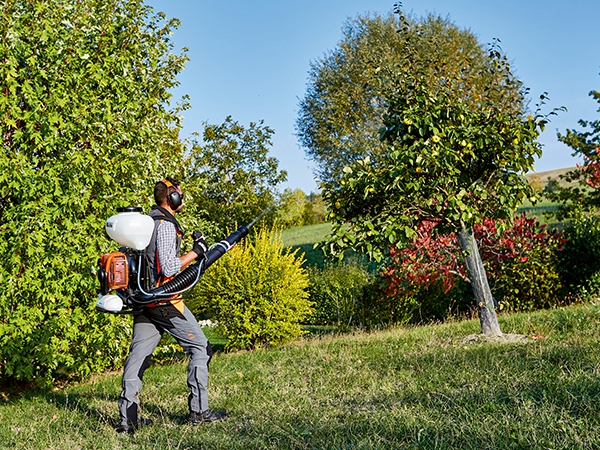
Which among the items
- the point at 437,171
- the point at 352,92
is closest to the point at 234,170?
the point at 352,92

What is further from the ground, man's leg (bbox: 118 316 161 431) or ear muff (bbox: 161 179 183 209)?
ear muff (bbox: 161 179 183 209)

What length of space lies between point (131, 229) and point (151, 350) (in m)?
1.11

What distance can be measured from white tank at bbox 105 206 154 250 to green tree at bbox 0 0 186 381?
2459 millimetres

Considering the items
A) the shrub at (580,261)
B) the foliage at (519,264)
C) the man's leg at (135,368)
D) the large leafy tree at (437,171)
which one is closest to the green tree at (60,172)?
the man's leg at (135,368)

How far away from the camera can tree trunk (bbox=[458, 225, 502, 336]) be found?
7.05 meters

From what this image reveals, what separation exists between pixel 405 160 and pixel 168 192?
9.23ft

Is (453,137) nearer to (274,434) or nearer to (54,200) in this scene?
(274,434)

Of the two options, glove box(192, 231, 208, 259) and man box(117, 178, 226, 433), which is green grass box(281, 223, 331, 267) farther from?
glove box(192, 231, 208, 259)

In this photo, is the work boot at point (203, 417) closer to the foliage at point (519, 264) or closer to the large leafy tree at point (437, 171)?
the large leafy tree at point (437, 171)

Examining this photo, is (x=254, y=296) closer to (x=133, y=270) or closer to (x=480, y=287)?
(x=480, y=287)

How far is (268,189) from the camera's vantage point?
796 inches

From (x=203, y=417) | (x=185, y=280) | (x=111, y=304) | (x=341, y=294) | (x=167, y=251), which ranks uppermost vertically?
(x=167, y=251)

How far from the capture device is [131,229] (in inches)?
180

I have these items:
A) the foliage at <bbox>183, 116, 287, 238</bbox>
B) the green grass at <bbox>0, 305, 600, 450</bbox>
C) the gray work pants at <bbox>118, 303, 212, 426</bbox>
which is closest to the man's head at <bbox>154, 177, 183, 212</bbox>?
the gray work pants at <bbox>118, 303, 212, 426</bbox>
